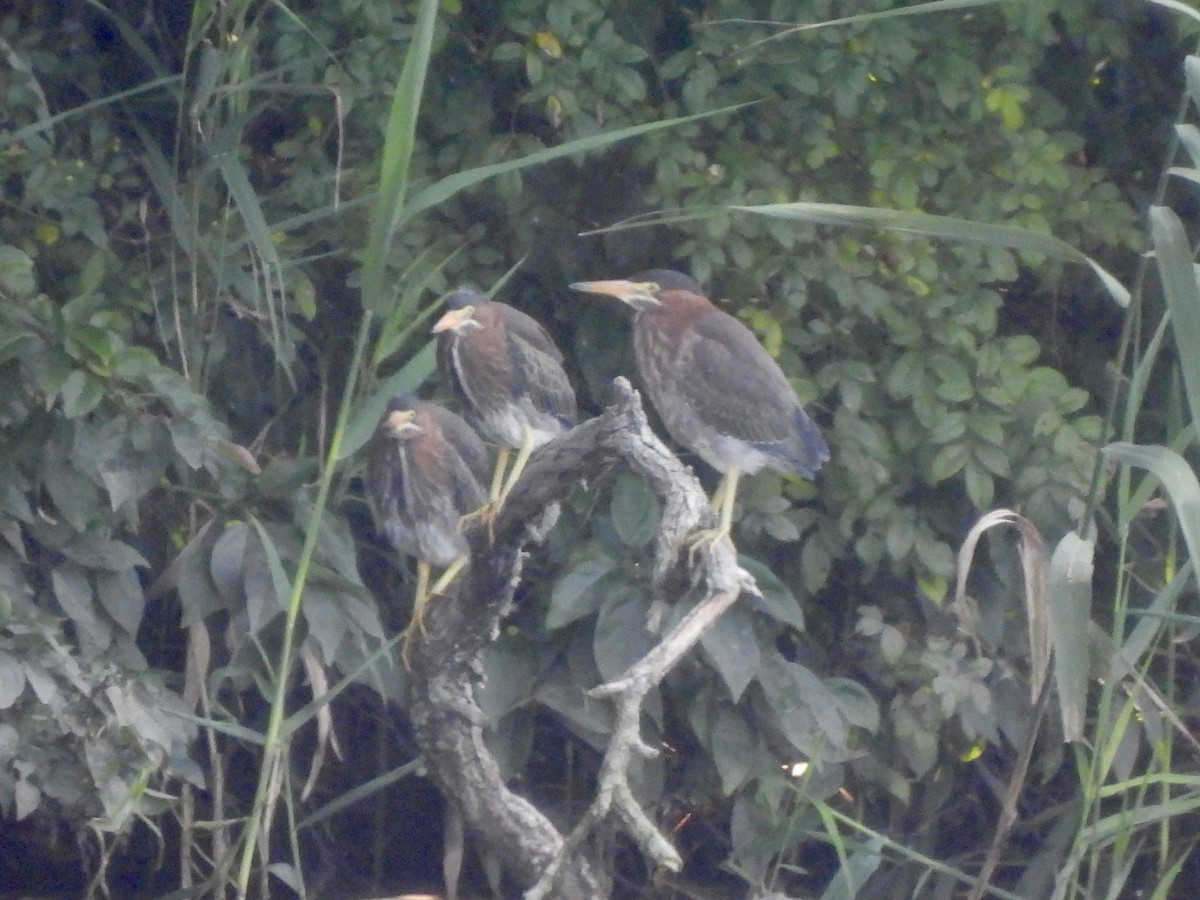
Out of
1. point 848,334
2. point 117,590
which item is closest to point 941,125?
point 848,334

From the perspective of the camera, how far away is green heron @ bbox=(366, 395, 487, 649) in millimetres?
3246

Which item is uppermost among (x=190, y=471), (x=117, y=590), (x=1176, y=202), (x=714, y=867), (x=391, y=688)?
(x=1176, y=202)

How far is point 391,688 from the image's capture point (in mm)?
3311

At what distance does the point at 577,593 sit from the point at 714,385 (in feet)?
1.54

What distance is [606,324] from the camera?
3.59 m

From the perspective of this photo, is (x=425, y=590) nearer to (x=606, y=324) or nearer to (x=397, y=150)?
(x=606, y=324)

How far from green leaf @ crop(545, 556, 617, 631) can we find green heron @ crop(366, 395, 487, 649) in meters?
0.20

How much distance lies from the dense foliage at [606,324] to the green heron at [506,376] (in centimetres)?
14

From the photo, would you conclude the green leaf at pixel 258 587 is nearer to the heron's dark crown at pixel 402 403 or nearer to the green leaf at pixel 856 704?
the heron's dark crown at pixel 402 403

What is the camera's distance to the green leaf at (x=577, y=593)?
3176 millimetres

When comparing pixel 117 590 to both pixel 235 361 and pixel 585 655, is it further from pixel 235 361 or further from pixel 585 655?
pixel 585 655

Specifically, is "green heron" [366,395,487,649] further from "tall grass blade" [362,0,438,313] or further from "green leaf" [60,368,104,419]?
"tall grass blade" [362,0,438,313]

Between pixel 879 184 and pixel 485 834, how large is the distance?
1523mm

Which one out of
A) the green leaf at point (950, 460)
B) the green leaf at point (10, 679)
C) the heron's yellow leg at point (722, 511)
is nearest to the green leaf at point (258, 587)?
the green leaf at point (10, 679)
